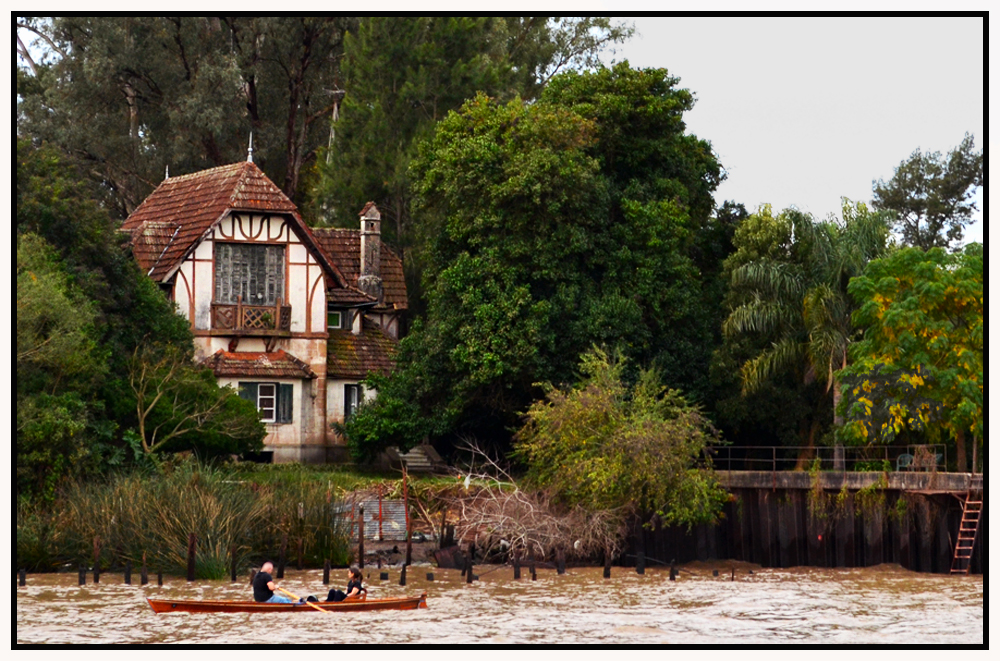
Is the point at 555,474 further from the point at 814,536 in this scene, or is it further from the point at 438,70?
the point at 438,70

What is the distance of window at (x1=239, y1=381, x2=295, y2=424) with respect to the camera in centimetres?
4869

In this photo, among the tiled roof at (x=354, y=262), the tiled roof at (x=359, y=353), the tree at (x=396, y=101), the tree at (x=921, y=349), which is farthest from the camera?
the tree at (x=396, y=101)

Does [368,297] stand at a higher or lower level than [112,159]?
lower

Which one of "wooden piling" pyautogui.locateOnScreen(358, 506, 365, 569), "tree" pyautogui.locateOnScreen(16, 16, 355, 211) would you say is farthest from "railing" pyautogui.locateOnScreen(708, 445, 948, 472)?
"tree" pyautogui.locateOnScreen(16, 16, 355, 211)

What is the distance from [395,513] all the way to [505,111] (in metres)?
12.6

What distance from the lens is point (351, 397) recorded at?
50.5 metres

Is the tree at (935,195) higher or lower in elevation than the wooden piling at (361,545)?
higher

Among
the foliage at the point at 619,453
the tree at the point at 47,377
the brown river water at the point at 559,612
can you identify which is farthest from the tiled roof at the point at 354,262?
the brown river water at the point at 559,612

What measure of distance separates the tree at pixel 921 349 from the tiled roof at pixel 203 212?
1651 centimetres

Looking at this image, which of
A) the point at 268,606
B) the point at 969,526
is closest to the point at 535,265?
the point at 969,526

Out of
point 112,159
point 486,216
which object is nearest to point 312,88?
point 112,159

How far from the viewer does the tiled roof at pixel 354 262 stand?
53562 mm

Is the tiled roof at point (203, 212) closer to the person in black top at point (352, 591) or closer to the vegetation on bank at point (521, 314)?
the vegetation on bank at point (521, 314)

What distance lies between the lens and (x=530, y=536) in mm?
38375
